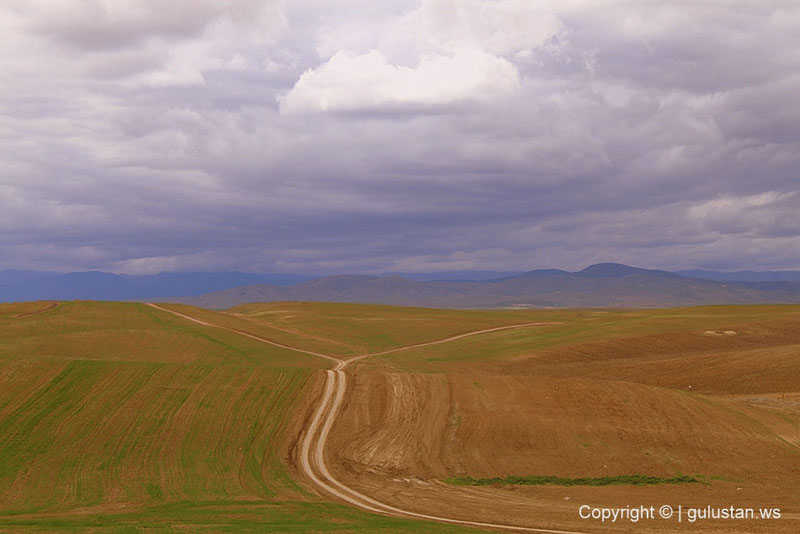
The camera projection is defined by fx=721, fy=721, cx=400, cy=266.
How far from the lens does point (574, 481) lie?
32.6 meters

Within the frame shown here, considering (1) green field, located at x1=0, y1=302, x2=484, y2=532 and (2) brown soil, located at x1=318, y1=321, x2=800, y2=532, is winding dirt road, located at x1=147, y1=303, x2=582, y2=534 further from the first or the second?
(1) green field, located at x1=0, y1=302, x2=484, y2=532

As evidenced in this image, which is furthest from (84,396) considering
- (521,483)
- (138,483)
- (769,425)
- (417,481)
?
(769,425)

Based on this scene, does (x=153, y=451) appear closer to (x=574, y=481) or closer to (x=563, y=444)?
(x=574, y=481)

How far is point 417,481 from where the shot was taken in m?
32.3

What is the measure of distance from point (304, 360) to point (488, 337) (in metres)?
27.2

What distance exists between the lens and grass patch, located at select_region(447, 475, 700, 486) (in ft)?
105

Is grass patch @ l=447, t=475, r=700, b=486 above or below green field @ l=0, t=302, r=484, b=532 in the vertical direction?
below

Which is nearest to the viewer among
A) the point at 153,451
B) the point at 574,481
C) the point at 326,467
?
the point at 574,481

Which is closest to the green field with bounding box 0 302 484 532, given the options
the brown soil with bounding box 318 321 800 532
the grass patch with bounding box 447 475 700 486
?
the brown soil with bounding box 318 321 800 532

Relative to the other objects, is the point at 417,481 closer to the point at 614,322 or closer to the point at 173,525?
the point at 173,525

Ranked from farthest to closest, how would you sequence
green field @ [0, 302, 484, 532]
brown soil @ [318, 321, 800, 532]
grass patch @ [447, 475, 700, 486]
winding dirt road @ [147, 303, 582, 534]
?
grass patch @ [447, 475, 700, 486] → brown soil @ [318, 321, 800, 532] → winding dirt road @ [147, 303, 582, 534] → green field @ [0, 302, 484, 532]

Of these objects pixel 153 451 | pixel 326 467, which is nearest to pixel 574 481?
pixel 326 467

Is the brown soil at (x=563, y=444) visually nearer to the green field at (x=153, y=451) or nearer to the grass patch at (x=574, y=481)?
the grass patch at (x=574, y=481)

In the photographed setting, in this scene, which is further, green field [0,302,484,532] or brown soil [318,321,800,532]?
brown soil [318,321,800,532]
